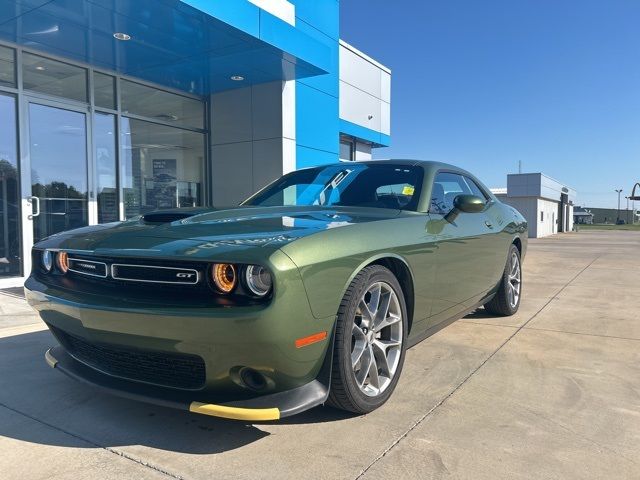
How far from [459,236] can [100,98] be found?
6991 mm

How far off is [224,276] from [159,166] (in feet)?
25.7

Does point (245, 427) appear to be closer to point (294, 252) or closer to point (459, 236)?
point (294, 252)

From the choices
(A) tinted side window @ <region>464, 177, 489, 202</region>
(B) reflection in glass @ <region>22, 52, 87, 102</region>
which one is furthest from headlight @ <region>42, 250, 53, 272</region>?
(B) reflection in glass @ <region>22, 52, 87, 102</region>

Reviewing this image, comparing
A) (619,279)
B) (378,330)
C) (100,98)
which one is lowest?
(619,279)

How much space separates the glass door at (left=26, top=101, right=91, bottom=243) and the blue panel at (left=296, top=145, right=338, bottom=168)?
3.65 m

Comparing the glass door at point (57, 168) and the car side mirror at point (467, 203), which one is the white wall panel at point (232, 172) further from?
the car side mirror at point (467, 203)

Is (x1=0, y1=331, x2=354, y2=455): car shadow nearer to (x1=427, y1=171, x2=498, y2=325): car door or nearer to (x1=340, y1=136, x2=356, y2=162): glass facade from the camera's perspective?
(x1=427, y1=171, x2=498, y2=325): car door

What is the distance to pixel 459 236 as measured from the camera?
351 cm

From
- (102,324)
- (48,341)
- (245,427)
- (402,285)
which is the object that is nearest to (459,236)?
(402,285)

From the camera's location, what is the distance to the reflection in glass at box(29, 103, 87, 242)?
7267 mm

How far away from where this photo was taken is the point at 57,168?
24.6 feet

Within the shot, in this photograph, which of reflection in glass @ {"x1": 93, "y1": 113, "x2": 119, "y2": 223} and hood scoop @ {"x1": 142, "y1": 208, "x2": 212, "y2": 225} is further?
reflection in glass @ {"x1": 93, "y1": 113, "x2": 119, "y2": 223}

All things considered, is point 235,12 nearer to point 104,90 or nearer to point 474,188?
point 104,90

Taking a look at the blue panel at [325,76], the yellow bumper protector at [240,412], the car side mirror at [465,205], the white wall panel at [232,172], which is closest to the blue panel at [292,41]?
the blue panel at [325,76]
